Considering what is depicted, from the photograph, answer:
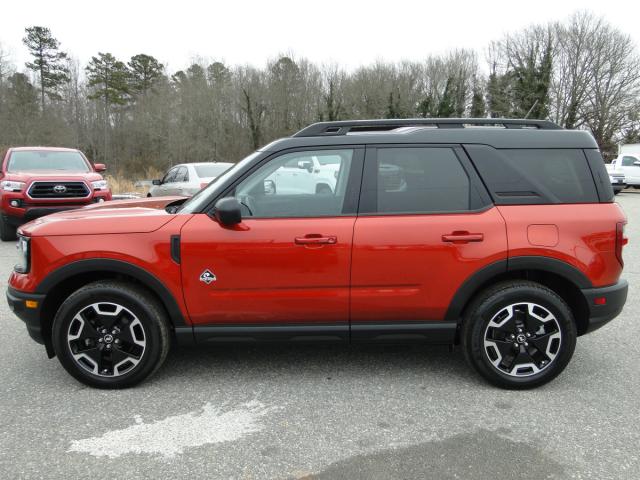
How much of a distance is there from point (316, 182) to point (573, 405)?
2.27 m

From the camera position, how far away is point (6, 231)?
9922 millimetres

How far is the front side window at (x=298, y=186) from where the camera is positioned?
3.40 meters

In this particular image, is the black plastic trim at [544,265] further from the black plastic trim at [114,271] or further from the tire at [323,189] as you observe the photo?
the black plastic trim at [114,271]

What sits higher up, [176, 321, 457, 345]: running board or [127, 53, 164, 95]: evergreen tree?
[127, 53, 164, 95]: evergreen tree

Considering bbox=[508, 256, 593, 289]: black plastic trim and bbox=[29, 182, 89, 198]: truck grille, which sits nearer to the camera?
bbox=[508, 256, 593, 289]: black plastic trim

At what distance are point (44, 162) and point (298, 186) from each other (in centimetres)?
921

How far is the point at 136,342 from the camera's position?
3.41 meters

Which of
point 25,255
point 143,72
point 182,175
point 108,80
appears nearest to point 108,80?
point 108,80

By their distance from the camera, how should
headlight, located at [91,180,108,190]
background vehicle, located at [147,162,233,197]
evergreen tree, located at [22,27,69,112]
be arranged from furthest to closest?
evergreen tree, located at [22,27,69,112]
background vehicle, located at [147,162,233,197]
headlight, located at [91,180,108,190]

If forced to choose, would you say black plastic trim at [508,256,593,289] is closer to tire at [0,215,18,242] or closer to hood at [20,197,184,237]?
hood at [20,197,184,237]

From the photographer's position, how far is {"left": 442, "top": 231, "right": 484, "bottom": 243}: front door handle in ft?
10.9

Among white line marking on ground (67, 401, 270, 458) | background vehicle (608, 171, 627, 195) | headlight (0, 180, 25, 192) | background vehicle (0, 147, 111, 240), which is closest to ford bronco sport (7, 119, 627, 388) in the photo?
white line marking on ground (67, 401, 270, 458)

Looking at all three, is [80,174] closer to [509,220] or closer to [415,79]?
[509,220]

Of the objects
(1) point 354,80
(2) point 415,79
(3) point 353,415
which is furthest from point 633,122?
(3) point 353,415
